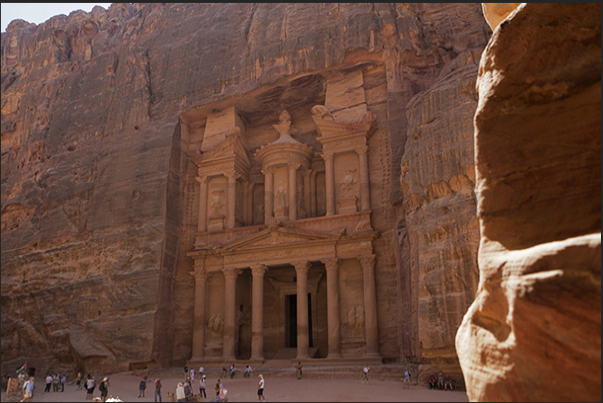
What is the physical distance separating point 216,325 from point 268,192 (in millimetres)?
6553

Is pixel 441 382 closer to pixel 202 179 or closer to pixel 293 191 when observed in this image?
pixel 293 191

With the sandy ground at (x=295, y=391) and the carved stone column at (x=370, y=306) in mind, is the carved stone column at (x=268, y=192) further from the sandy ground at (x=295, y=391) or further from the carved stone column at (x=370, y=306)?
the sandy ground at (x=295, y=391)

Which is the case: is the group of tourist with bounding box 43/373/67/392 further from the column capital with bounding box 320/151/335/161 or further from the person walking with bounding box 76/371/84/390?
the column capital with bounding box 320/151/335/161

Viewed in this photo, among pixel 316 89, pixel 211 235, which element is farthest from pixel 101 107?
pixel 316 89

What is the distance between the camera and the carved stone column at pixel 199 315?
74.1ft

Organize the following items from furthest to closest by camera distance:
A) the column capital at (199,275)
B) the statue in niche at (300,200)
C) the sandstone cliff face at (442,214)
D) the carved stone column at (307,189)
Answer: the carved stone column at (307,189) → the statue in niche at (300,200) → the column capital at (199,275) → the sandstone cliff face at (442,214)

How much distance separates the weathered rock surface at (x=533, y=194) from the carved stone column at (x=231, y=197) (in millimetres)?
20824

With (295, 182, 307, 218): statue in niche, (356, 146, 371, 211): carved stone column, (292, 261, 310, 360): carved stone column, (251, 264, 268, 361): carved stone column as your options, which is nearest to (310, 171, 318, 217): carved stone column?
(295, 182, 307, 218): statue in niche

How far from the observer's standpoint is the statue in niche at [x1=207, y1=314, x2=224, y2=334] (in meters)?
23.0

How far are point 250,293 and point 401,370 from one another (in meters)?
9.98

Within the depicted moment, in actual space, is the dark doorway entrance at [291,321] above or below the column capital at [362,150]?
below

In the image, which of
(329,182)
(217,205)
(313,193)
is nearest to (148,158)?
(217,205)

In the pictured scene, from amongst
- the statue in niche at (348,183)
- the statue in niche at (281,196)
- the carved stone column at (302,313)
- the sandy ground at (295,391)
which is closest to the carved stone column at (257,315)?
the carved stone column at (302,313)

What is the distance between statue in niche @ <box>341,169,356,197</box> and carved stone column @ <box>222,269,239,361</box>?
605 centimetres
